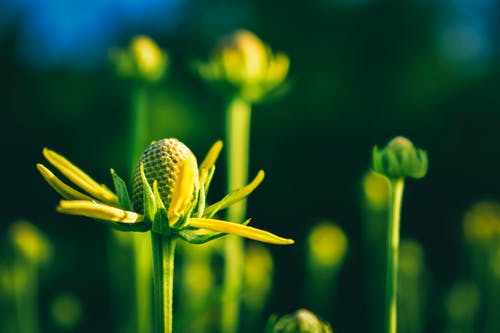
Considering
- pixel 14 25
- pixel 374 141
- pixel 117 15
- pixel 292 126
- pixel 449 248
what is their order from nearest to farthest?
pixel 449 248
pixel 374 141
pixel 292 126
pixel 14 25
pixel 117 15

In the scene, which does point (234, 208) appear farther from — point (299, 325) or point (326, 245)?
point (299, 325)

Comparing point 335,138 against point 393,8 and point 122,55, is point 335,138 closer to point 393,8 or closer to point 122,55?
point 393,8

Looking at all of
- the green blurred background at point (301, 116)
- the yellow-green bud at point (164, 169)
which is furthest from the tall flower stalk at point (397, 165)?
the green blurred background at point (301, 116)

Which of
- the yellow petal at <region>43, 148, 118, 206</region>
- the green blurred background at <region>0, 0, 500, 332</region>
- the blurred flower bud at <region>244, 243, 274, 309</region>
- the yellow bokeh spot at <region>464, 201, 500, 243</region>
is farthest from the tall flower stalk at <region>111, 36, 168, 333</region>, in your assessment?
the green blurred background at <region>0, 0, 500, 332</region>

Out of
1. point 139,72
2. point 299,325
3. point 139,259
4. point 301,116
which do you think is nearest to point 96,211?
point 299,325

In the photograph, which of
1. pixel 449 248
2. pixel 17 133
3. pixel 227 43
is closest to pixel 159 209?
pixel 227 43

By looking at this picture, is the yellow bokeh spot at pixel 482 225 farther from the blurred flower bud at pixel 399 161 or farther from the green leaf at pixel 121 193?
the green leaf at pixel 121 193
